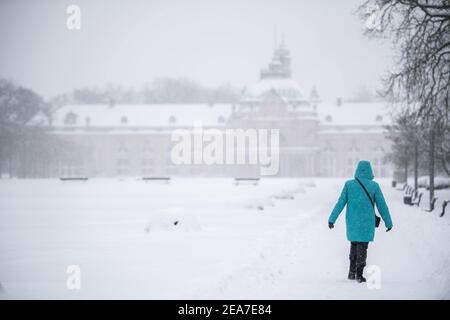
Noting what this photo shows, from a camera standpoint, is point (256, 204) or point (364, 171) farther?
point (256, 204)

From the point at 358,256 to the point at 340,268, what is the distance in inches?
50.3

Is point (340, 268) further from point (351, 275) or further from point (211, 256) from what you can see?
point (211, 256)

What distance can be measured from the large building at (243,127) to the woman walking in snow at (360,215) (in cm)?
7817

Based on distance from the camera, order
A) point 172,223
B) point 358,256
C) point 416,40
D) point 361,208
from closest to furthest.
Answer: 1. point 358,256
2. point 361,208
3. point 172,223
4. point 416,40

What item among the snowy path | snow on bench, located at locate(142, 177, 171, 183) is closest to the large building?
snow on bench, located at locate(142, 177, 171, 183)

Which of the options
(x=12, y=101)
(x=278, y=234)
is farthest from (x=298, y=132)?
(x=278, y=234)

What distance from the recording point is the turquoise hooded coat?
991 cm

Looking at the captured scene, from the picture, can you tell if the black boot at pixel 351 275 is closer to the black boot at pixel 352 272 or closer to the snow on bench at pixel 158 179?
the black boot at pixel 352 272

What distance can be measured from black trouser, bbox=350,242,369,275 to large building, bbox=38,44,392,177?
78.3m

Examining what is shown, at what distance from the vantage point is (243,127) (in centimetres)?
9181

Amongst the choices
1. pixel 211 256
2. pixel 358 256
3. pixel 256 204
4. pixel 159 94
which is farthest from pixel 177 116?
pixel 358 256

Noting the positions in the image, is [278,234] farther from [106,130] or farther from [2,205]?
[106,130]

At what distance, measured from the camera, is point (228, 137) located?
92.2 m

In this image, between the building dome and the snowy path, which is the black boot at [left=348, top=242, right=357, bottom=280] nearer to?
the snowy path
